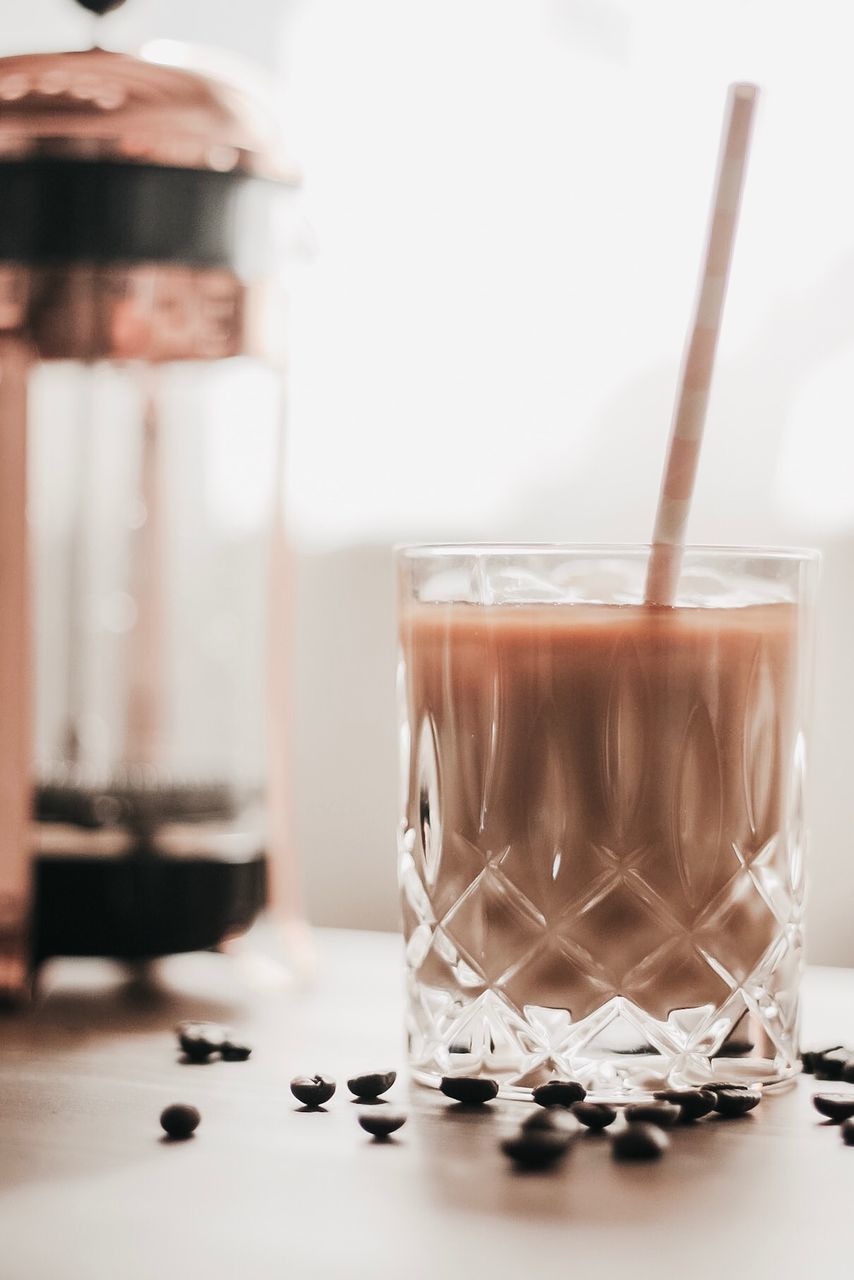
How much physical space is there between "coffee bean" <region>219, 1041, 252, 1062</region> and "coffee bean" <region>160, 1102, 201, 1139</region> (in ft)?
0.43

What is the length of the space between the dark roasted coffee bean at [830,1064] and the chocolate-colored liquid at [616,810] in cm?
7

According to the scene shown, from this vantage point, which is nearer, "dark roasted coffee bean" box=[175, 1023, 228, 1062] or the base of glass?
the base of glass

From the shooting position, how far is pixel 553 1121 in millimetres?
579

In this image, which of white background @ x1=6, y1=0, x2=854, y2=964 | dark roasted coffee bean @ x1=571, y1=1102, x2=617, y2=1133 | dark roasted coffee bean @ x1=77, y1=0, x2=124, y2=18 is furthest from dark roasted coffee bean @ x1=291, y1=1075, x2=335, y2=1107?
dark roasted coffee bean @ x1=77, y1=0, x2=124, y2=18

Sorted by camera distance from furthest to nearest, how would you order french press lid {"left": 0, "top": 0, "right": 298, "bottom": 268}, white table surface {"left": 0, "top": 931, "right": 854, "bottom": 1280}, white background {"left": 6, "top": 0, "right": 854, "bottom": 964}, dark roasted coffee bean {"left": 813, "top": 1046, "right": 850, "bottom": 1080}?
white background {"left": 6, "top": 0, "right": 854, "bottom": 964}
french press lid {"left": 0, "top": 0, "right": 298, "bottom": 268}
dark roasted coffee bean {"left": 813, "top": 1046, "right": 850, "bottom": 1080}
white table surface {"left": 0, "top": 931, "right": 854, "bottom": 1280}

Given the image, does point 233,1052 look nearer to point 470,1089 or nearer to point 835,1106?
point 470,1089

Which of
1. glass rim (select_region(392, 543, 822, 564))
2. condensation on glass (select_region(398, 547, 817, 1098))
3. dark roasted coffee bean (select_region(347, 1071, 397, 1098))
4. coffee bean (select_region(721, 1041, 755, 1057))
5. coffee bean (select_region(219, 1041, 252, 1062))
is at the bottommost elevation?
coffee bean (select_region(219, 1041, 252, 1062))

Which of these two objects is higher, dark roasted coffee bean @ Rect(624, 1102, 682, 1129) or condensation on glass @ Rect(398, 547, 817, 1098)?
condensation on glass @ Rect(398, 547, 817, 1098)

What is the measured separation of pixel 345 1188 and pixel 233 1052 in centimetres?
21

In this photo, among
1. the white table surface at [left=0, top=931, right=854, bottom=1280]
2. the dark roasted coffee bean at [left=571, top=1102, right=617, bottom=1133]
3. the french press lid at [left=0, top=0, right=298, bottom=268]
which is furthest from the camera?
the french press lid at [left=0, top=0, right=298, bottom=268]

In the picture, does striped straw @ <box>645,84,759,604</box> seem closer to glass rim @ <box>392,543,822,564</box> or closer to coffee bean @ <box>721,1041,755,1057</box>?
glass rim @ <box>392,543,822,564</box>

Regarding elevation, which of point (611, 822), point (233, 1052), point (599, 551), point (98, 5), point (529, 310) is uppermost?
point (98, 5)

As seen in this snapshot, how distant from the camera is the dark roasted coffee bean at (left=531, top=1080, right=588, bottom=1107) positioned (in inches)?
24.1

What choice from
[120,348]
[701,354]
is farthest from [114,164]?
[701,354]
